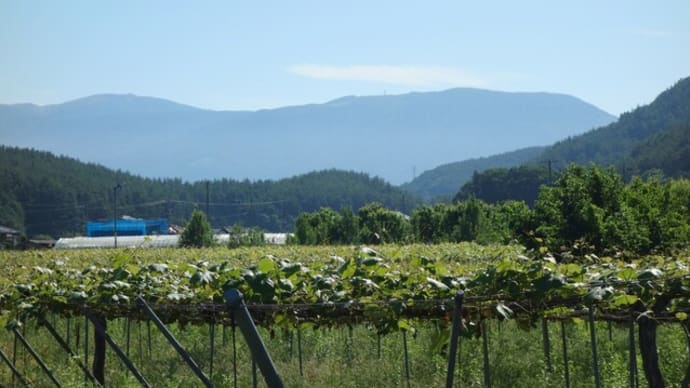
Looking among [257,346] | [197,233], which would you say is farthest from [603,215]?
[197,233]

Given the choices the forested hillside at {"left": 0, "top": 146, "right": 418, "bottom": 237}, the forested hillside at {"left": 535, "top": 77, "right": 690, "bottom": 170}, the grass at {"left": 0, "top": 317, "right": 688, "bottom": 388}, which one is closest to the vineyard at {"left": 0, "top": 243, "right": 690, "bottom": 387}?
the grass at {"left": 0, "top": 317, "right": 688, "bottom": 388}

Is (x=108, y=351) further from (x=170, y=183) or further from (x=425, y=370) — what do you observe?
(x=170, y=183)

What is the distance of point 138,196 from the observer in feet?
494

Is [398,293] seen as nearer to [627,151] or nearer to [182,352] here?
[182,352]

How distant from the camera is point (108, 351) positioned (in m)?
16.0

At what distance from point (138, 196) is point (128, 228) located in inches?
1560

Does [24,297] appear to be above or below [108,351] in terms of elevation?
above

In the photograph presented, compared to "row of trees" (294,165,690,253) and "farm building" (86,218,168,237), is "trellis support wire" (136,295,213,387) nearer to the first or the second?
"row of trees" (294,165,690,253)

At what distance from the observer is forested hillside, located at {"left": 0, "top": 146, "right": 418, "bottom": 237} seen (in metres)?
130

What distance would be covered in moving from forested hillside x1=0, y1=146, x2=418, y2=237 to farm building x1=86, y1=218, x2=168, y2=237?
1027 cm

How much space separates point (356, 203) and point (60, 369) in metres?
167

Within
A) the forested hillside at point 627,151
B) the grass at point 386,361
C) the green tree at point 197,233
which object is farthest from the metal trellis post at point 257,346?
the forested hillside at point 627,151

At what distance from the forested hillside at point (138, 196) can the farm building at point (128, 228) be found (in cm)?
1027

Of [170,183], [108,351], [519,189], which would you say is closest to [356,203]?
[170,183]
